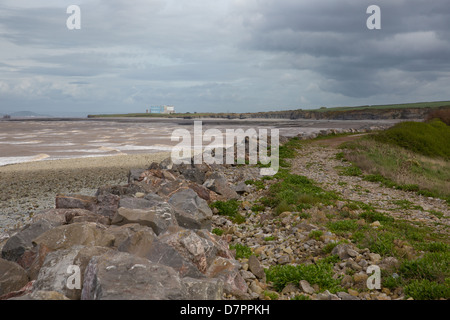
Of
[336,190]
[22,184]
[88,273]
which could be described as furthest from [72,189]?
[88,273]

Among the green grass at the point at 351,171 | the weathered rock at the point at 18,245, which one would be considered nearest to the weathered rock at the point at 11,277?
the weathered rock at the point at 18,245

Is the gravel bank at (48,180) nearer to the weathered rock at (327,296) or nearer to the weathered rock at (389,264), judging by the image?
the weathered rock at (327,296)

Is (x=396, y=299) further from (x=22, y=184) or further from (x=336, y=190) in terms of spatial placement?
(x=22, y=184)

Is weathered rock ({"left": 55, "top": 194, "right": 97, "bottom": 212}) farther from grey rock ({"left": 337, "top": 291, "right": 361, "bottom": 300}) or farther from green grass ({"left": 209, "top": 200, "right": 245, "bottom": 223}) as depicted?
grey rock ({"left": 337, "top": 291, "right": 361, "bottom": 300})

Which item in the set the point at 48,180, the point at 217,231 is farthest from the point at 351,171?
the point at 48,180

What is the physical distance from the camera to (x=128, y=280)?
5734 millimetres

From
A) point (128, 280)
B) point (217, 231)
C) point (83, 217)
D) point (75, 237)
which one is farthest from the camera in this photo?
point (217, 231)

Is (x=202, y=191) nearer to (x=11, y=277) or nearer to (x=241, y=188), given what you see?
(x=241, y=188)

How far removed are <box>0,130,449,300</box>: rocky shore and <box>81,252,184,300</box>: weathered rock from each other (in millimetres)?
15

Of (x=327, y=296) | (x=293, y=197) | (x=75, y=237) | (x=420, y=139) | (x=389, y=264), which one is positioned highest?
(x=420, y=139)

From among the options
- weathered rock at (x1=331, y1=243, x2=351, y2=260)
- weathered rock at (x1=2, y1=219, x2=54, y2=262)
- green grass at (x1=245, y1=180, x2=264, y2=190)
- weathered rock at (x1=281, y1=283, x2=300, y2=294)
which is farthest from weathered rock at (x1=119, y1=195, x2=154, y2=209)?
green grass at (x1=245, y1=180, x2=264, y2=190)

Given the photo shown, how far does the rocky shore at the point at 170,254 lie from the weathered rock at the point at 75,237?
0.02m

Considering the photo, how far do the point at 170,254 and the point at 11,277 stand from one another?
127 inches
